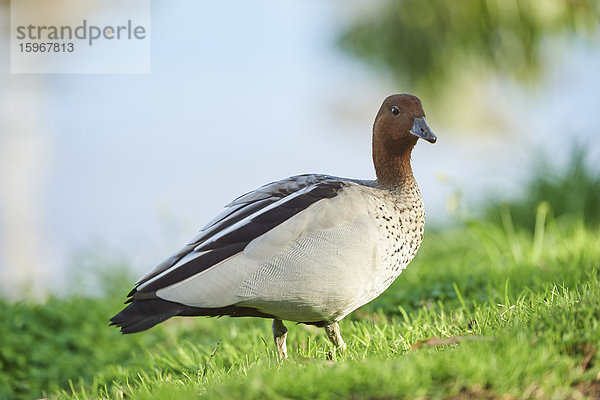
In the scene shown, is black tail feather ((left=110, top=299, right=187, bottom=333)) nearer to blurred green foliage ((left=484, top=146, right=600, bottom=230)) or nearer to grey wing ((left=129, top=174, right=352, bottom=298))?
grey wing ((left=129, top=174, right=352, bottom=298))

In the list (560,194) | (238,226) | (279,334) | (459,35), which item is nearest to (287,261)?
(238,226)

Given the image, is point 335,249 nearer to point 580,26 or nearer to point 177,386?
point 177,386

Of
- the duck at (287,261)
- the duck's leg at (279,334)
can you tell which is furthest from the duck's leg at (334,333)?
Result: the duck's leg at (279,334)

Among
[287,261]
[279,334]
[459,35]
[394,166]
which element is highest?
[459,35]

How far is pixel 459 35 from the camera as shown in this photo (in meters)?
8.53

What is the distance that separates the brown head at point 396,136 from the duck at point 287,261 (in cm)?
11

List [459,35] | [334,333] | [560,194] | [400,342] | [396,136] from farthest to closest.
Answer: [459,35]
[560,194]
[396,136]
[334,333]
[400,342]

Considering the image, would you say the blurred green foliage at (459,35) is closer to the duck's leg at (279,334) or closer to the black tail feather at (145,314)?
the duck's leg at (279,334)

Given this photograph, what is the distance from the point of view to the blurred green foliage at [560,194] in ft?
22.7

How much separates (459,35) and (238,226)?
6.44 m

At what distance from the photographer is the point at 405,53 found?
29.9ft

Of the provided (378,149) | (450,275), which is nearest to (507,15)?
(450,275)

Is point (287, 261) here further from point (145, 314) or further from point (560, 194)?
point (560, 194)

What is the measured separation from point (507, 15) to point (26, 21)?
5.90 m
